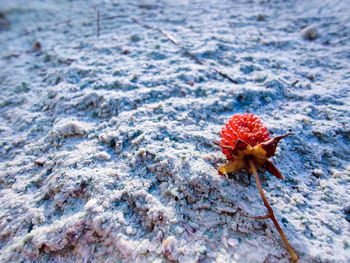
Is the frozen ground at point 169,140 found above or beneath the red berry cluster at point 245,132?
beneath

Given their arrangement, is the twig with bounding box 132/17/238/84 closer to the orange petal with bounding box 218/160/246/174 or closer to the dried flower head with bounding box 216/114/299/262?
the dried flower head with bounding box 216/114/299/262

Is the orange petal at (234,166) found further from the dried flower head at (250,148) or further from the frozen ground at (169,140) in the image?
the frozen ground at (169,140)

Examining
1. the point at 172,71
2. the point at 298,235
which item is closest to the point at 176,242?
the point at 298,235

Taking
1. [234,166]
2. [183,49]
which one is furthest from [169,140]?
[183,49]

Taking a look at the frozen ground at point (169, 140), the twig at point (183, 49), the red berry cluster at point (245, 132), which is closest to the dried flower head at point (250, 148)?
the red berry cluster at point (245, 132)

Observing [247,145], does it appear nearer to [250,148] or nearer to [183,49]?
[250,148]
